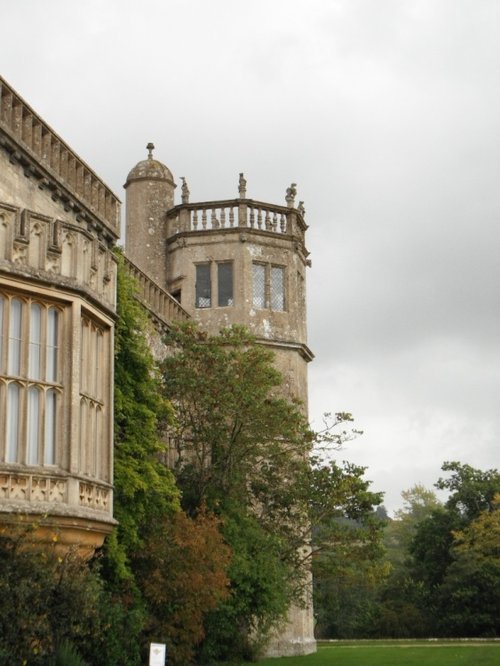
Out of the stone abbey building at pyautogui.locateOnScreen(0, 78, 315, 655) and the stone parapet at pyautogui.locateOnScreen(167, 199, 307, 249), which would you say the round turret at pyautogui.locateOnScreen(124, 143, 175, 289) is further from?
the stone abbey building at pyautogui.locateOnScreen(0, 78, 315, 655)

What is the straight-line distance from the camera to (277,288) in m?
33.4

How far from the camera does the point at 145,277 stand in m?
25.8

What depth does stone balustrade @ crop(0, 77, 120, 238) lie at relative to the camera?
675 inches

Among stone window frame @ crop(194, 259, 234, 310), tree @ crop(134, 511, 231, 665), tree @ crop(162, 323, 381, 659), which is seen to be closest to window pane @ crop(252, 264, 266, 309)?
stone window frame @ crop(194, 259, 234, 310)

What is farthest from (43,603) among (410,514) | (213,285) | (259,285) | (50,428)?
(410,514)

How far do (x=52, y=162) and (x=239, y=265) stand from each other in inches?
571

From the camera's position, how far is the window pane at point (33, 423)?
13.3 meters

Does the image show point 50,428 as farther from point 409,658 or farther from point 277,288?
point 277,288

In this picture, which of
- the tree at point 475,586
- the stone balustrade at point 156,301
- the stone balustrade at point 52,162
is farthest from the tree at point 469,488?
the stone balustrade at point 52,162

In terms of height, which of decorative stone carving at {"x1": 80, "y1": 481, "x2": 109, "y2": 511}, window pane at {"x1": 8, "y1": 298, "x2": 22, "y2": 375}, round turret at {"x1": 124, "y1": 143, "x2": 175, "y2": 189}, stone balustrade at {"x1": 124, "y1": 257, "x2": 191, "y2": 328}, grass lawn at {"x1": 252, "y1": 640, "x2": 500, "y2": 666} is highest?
round turret at {"x1": 124, "y1": 143, "x2": 175, "y2": 189}

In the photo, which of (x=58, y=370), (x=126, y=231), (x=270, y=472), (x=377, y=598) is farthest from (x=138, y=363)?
(x=377, y=598)

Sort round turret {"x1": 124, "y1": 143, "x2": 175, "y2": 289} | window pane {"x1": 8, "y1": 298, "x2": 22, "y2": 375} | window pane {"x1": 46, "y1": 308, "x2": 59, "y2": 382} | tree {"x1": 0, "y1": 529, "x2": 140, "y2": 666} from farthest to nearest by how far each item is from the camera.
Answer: round turret {"x1": 124, "y1": 143, "x2": 175, "y2": 289}, window pane {"x1": 46, "y1": 308, "x2": 59, "y2": 382}, window pane {"x1": 8, "y1": 298, "x2": 22, "y2": 375}, tree {"x1": 0, "y1": 529, "x2": 140, "y2": 666}

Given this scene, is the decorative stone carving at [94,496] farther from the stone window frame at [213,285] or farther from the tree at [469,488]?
the tree at [469,488]

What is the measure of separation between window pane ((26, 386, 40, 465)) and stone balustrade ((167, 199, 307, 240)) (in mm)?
Answer: 19871
